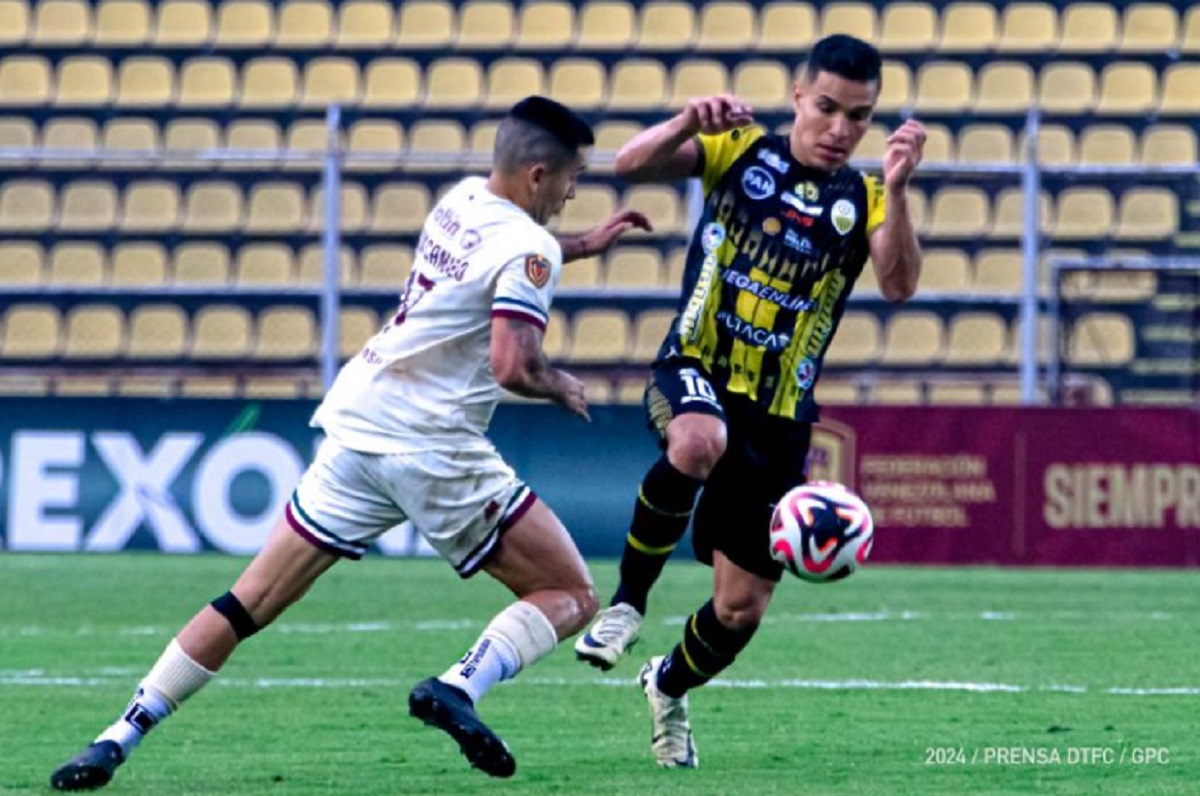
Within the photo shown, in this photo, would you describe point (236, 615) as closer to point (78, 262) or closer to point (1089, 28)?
point (78, 262)

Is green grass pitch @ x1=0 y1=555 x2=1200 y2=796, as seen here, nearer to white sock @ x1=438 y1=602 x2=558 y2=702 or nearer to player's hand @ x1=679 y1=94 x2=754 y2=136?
white sock @ x1=438 y1=602 x2=558 y2=702

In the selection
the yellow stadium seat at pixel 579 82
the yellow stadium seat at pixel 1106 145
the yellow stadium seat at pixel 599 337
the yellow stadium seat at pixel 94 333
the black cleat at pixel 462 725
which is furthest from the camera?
the yellow stadium seat at pixel 579 82

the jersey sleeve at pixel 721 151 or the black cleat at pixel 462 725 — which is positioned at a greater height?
the jersey sleeve at pixel 721 151

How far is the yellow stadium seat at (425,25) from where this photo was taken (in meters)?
24.2

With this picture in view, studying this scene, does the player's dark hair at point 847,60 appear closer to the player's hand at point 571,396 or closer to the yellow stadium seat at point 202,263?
the player's hand at point 571,396

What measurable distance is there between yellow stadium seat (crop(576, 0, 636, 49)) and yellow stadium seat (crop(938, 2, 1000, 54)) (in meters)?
3.11

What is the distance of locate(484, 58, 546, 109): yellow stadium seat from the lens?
23.6 meters

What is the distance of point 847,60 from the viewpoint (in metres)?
6.83

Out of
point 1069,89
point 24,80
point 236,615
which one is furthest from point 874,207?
point 24,80

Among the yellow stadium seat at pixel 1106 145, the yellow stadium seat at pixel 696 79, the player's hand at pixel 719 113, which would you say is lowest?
the yellow stadium seat at pixel 1106 145

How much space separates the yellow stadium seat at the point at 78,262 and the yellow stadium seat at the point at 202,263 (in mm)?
712

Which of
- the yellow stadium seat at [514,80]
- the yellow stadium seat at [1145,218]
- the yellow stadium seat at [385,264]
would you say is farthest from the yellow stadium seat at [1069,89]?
the yellow stadium seat at [385,264]

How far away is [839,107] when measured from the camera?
6.90 m

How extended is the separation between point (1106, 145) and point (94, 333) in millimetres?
9617
